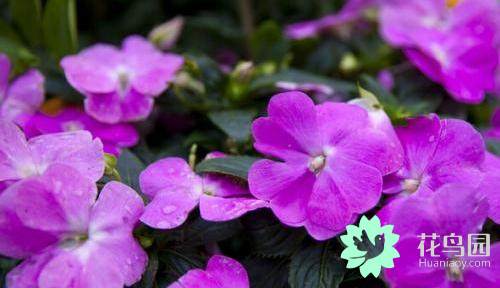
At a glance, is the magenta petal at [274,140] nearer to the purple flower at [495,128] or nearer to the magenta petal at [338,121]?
the magenta petal at [338,121]

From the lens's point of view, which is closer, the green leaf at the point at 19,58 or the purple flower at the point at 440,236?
the purple flower at the point at 440,236

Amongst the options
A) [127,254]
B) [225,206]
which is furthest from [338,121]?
[127,254]

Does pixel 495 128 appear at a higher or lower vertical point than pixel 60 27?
lower

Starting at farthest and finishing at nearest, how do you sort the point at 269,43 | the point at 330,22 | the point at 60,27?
the point at 330,22 < the point at 269,43 < the point at 60,27

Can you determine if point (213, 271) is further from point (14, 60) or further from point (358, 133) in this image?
point (14, 60)

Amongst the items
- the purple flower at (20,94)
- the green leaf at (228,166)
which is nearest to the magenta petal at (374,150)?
the green leaf at (228,166)

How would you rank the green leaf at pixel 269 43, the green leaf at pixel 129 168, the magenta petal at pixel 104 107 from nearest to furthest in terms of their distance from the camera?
the green leaf at pixel 129 168
the magenta petal at pixel 104 107
the green leaf at pixel 269 43

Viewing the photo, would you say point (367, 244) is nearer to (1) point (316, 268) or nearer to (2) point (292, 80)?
(1) point (316, 268)
